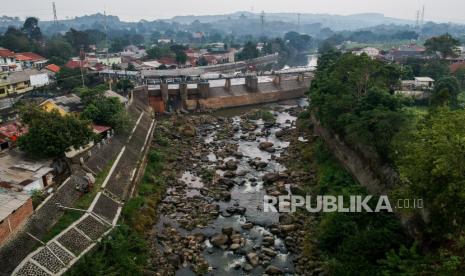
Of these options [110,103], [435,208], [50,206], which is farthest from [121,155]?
[435,208]

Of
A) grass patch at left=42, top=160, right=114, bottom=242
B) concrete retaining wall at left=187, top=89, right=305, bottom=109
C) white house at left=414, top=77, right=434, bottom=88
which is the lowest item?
concrete retaining wall at left=187, top=89, right=305, bottom=109

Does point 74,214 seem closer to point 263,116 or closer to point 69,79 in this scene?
point 263,116

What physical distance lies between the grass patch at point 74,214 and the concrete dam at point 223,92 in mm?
26012

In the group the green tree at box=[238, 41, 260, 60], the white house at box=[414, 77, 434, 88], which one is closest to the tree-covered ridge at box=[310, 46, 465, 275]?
the white house at box=[414, 77, 434, 88]

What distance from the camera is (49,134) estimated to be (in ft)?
72.2

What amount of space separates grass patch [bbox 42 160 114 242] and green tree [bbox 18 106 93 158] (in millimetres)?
2667

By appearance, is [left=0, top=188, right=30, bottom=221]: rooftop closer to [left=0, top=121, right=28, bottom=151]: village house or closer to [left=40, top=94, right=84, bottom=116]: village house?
[left=0, top=121, right=28, bottom=151]: village house

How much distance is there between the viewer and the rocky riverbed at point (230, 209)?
19.4 metres

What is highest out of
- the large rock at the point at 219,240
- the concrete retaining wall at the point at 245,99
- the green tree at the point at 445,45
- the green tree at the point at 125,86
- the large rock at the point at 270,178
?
the green tree at the point at 445,45

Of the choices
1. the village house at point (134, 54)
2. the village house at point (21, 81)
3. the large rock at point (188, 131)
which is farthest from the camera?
the village house at point (134, 54)

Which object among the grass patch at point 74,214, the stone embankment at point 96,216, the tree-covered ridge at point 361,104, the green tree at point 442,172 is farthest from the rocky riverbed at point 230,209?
the green tree at point 442,172

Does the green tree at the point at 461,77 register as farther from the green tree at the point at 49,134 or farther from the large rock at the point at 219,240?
Answer: the green tree at the point at 49,134

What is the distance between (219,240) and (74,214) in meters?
7.40

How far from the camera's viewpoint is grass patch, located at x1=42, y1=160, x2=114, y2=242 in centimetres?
1752
